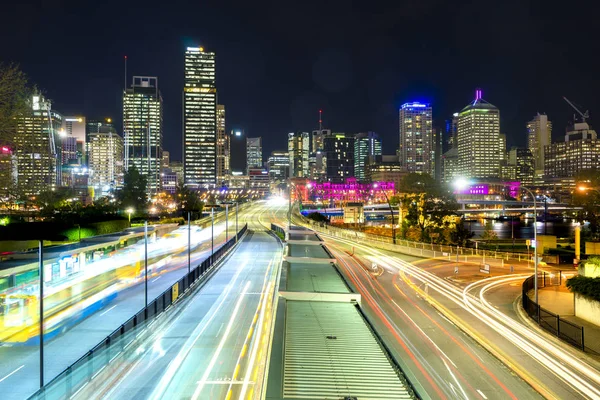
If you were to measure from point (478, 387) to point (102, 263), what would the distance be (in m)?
29.2

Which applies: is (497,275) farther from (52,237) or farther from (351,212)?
(351,212)

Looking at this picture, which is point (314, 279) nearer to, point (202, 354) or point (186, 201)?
point (202, 354)

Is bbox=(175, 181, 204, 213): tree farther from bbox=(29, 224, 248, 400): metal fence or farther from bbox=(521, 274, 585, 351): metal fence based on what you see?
bbox=(521, 274, 585, 351): metal fence

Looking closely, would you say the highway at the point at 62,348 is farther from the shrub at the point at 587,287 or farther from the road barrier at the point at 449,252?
the road barrier at the point at 449,252

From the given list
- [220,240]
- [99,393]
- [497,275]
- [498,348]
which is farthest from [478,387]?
[220,240]

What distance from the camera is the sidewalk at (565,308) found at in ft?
64.6

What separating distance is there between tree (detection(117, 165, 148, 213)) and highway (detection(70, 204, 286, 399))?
61.2m

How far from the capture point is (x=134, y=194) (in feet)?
288

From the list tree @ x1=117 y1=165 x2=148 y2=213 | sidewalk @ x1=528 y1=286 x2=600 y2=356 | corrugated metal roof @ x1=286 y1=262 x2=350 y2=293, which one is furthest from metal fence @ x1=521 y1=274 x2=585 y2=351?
tree @ x1=117 y1=165 x2=148 y2=213

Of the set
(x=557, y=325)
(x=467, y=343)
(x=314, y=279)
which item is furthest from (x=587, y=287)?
(x=314, y=279)

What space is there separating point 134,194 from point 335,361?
82321 millimetres

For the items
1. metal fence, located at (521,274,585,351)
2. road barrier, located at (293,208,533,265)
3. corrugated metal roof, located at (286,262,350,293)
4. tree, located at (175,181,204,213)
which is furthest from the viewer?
tree, located at (175,181,204,213)

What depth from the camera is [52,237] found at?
129ft

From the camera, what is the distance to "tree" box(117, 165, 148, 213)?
8636cm
